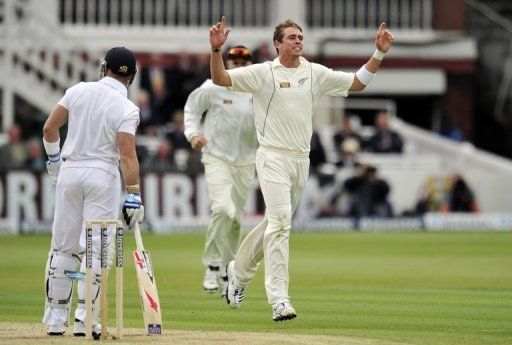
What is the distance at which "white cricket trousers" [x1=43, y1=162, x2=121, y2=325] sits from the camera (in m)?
9.84

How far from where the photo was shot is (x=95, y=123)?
32.5ft

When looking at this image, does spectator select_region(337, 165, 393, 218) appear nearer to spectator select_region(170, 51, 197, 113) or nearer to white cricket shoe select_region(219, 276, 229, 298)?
spectator select_region(170, 51, 197, 113)

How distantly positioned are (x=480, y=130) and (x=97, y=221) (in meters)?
25.2

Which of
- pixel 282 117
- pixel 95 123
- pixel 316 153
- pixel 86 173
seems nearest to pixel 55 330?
pixel 86 173

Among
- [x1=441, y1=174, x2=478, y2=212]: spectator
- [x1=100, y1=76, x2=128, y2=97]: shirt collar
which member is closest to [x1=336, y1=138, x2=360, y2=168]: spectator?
[x1=441, y1=174, x2=478, y2=212]: spectator

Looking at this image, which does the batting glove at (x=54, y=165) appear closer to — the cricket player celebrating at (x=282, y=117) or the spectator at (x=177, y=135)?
the cricket player celebrating at (x=282, y=117)

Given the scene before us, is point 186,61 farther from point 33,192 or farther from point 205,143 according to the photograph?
point 205,143

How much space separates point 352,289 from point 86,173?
484 cm

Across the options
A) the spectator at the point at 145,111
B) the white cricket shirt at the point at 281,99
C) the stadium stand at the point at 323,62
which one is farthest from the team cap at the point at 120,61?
the spectator at the point at 145,111

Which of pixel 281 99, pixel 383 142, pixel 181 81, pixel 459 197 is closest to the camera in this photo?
pixel 281 99

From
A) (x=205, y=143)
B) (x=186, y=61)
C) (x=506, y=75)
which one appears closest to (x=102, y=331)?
(x=205, y=143)

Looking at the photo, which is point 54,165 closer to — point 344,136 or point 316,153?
point 316,153

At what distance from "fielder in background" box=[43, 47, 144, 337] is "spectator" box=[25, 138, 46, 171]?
1447cm

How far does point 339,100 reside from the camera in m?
30.1
